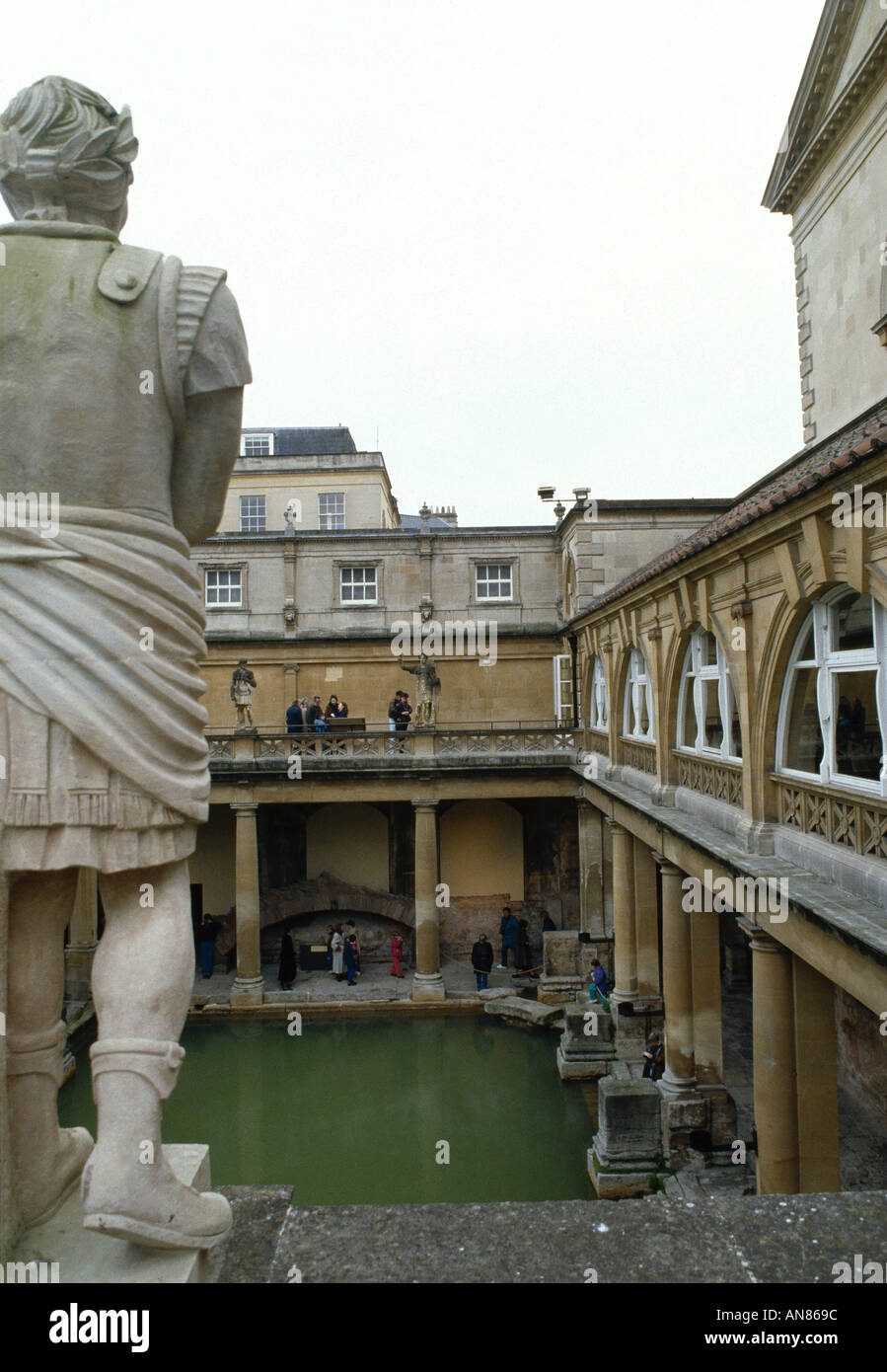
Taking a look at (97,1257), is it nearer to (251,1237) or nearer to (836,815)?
(251,1237)

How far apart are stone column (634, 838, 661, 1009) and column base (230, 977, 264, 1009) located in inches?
359

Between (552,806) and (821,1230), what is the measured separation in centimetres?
2323

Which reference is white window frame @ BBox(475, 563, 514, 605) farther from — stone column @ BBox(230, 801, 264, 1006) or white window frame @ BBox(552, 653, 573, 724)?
stone column @ BBox(230, 801, 264, 1006)

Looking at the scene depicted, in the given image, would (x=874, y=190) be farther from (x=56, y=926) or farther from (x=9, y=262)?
(x=56, y=926)

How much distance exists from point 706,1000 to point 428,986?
9.59 metres

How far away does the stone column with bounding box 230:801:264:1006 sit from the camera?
21047 millimetres

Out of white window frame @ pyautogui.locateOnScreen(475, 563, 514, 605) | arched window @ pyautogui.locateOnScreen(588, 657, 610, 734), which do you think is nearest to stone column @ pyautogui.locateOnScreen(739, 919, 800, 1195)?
arched window @ pyautogui.locateOnScreen(588, 657, 610, 734)

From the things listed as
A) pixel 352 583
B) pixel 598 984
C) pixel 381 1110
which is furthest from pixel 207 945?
pixel 352 583

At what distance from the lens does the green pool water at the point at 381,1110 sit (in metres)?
12.7

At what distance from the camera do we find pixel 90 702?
235 cm

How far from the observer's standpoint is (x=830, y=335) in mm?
15242
